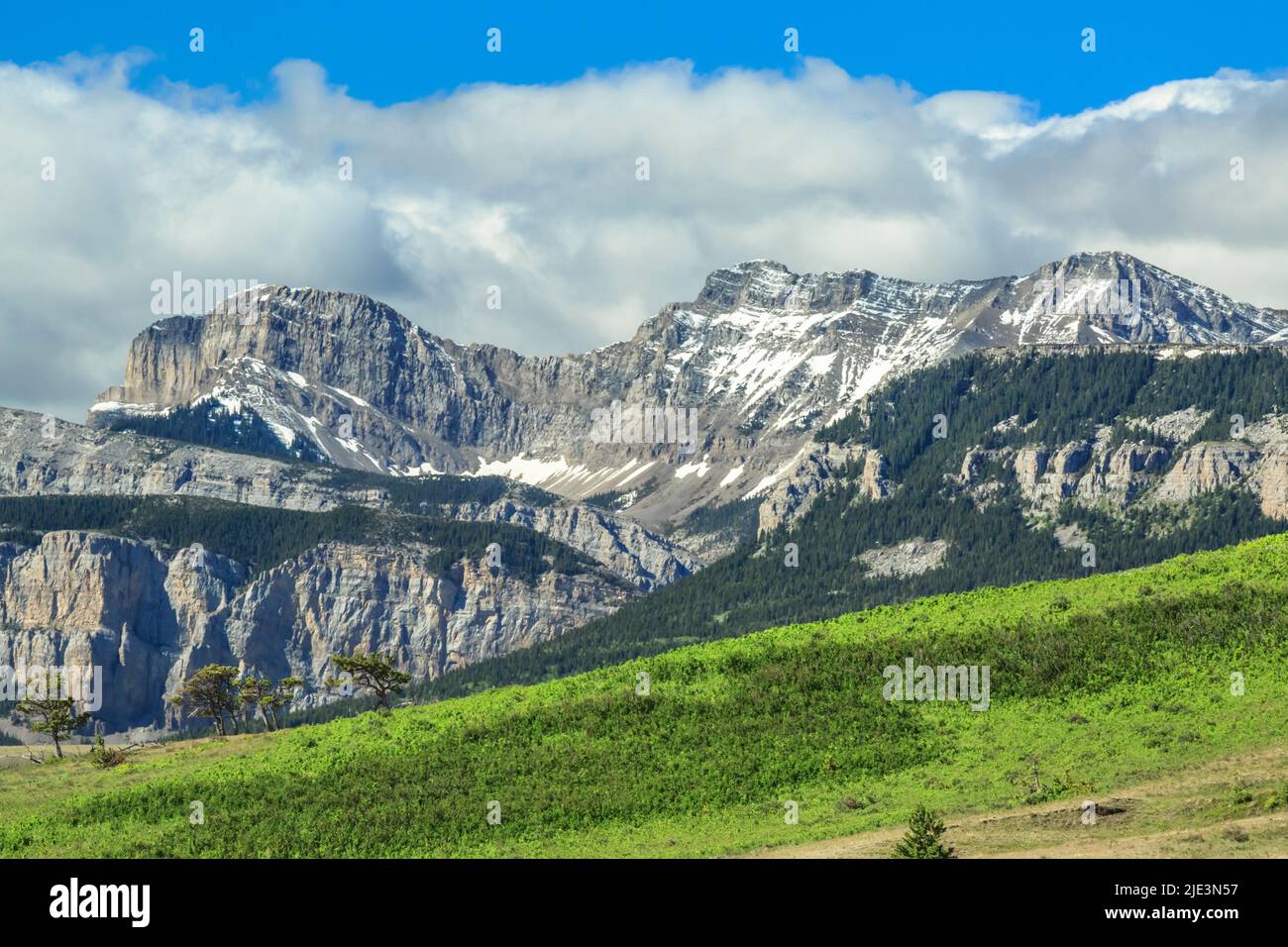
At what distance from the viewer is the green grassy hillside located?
77250mm

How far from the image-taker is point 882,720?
85.7 metres

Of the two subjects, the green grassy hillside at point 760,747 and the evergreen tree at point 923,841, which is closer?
the evergreen tree at point 923,841

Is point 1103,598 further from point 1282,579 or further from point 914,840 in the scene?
point 914,840

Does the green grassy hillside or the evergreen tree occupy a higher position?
the green grassy hillside

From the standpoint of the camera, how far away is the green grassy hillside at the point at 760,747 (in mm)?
77250

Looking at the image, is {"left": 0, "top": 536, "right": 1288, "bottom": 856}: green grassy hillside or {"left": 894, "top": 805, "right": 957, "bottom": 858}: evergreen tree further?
{"left": 0, "top": 536, "right": 1288, "bottom": 856}: green grassy hillside

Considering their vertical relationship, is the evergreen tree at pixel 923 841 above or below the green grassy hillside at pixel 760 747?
below

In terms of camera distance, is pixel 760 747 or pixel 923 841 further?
pixel 760 747

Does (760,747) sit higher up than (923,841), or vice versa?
(760,747)

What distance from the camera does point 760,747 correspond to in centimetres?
8438

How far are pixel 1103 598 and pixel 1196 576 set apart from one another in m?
5.79
